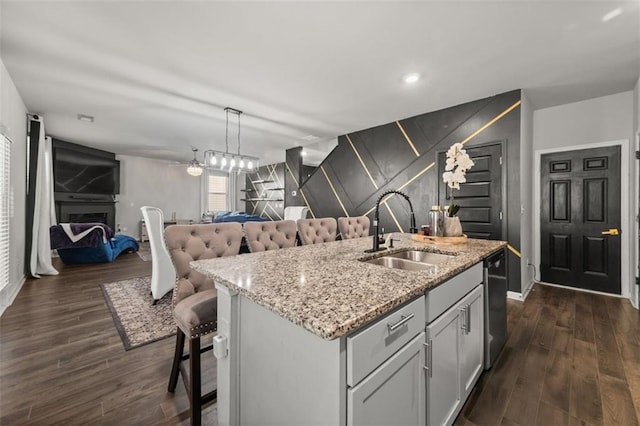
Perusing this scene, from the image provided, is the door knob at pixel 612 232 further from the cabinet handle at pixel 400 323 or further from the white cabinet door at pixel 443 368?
the cabinet handle at pixel 400 323

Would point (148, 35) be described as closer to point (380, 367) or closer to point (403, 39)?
point (403, 39)

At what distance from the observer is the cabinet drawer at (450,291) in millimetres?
1144

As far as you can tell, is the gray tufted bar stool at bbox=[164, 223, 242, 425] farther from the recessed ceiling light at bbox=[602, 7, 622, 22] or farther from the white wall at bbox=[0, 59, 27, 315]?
the recessed ceiling light at bbox=[602, 7, 622, 22]

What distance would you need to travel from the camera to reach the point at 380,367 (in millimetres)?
857

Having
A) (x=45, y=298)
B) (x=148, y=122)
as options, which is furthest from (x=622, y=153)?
(x=45, y=298)

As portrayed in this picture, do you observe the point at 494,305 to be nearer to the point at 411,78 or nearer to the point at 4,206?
the point at 411,78

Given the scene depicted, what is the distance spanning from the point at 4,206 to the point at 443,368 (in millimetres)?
4558

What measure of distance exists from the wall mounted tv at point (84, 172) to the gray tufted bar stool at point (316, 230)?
6.77 metres

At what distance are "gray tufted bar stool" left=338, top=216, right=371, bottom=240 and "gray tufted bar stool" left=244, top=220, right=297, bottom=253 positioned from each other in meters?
0.89

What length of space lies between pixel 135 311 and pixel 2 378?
111cm

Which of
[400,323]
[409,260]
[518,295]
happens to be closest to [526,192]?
[518,295]

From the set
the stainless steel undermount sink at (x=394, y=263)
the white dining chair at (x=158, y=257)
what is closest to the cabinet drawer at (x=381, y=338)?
the stainless steel undermount sink at (x=394, y=263)

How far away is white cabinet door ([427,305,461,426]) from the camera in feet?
3.76

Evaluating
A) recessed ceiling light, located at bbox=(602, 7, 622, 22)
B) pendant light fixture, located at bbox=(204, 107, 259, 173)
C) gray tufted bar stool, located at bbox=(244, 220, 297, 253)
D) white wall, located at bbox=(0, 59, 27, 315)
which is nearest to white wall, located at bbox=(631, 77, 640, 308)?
recessed ceiling light, located at bbox=(602, 7, 622, 22)
